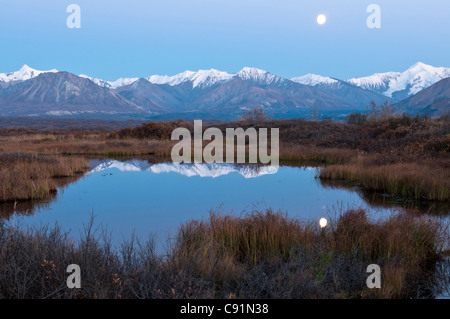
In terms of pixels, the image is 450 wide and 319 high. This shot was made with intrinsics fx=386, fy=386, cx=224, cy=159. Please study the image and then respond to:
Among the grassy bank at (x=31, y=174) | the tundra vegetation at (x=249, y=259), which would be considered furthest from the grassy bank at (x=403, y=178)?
the grassy bank at (x=31, y=174)

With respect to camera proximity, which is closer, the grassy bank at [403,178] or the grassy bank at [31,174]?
the grassy bank at [403,178]

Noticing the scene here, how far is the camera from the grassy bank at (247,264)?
502cm

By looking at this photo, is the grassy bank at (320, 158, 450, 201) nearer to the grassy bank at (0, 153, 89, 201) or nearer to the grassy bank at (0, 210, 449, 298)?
the grassy bank at (0, 210, 449, 298)

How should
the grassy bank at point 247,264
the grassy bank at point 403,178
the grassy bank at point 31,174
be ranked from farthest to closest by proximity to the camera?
1. the grassy bank at point 31,174
2. the grassy bank at point 403,178
3. the grassy bank at point 247,264

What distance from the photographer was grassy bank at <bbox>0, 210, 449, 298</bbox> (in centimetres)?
502

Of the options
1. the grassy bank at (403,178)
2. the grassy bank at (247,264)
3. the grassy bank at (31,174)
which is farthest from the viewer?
the grassy bank at (31,174)

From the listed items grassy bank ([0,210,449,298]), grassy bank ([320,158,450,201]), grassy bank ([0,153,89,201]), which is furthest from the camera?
grassy bank ([0,153,89,201])

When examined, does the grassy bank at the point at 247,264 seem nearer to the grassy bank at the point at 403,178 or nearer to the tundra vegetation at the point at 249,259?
the tundra vegetation at the point at 249,259

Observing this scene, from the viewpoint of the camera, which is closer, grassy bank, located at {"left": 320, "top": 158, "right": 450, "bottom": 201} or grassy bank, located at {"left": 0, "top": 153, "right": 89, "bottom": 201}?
grassy bank, located at {"left": 320, "top": 158, "right": 450, "bottom": 201}

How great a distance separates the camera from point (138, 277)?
A: 513 cm

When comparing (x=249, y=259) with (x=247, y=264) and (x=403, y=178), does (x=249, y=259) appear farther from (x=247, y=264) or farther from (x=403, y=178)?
(x=403, y=178)

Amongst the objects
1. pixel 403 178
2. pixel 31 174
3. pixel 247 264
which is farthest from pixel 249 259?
pixel 31 174

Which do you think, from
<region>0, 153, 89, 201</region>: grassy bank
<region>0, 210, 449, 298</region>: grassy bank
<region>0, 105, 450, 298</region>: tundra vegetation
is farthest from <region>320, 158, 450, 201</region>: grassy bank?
<region>0, 153, 89, 201</region>: grassy bank

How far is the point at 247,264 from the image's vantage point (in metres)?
6.40
